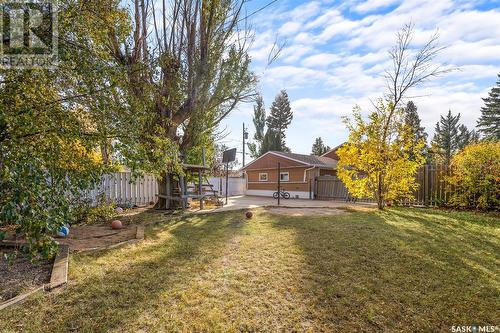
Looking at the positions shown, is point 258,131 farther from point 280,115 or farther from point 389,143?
point 389,143

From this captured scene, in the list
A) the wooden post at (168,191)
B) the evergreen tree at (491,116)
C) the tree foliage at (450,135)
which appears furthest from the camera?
the tree foliage at (450,135)

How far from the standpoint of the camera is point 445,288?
288 cm

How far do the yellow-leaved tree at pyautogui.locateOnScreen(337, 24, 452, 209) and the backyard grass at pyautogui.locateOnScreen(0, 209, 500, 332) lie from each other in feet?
11.8

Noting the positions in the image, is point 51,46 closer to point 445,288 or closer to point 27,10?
point 27,10

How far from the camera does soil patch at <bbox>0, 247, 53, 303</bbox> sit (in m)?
2.63

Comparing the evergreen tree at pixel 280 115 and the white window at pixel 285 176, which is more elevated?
the evergreen tree at pixel 280 115

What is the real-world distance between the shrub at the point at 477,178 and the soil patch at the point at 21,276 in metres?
11.0

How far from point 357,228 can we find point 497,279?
248 centimetres

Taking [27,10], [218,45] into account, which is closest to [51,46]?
[27,10]

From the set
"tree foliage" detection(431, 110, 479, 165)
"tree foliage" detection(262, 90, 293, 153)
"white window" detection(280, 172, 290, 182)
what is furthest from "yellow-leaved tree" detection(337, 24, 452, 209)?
"tree foliage" detection(431, 110, 479, 165)

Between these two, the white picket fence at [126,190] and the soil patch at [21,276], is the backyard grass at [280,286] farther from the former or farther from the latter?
the white picket fence at [126,190]

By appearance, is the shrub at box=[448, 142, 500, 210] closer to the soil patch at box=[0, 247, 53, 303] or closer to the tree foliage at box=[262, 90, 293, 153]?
the soil patch at box=[0, 247, 53, 303]

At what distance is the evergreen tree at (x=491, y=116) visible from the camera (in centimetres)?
2889

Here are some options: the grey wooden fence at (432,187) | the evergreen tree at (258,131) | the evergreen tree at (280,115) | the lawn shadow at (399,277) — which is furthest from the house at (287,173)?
the evergreen tree at (280,115)
